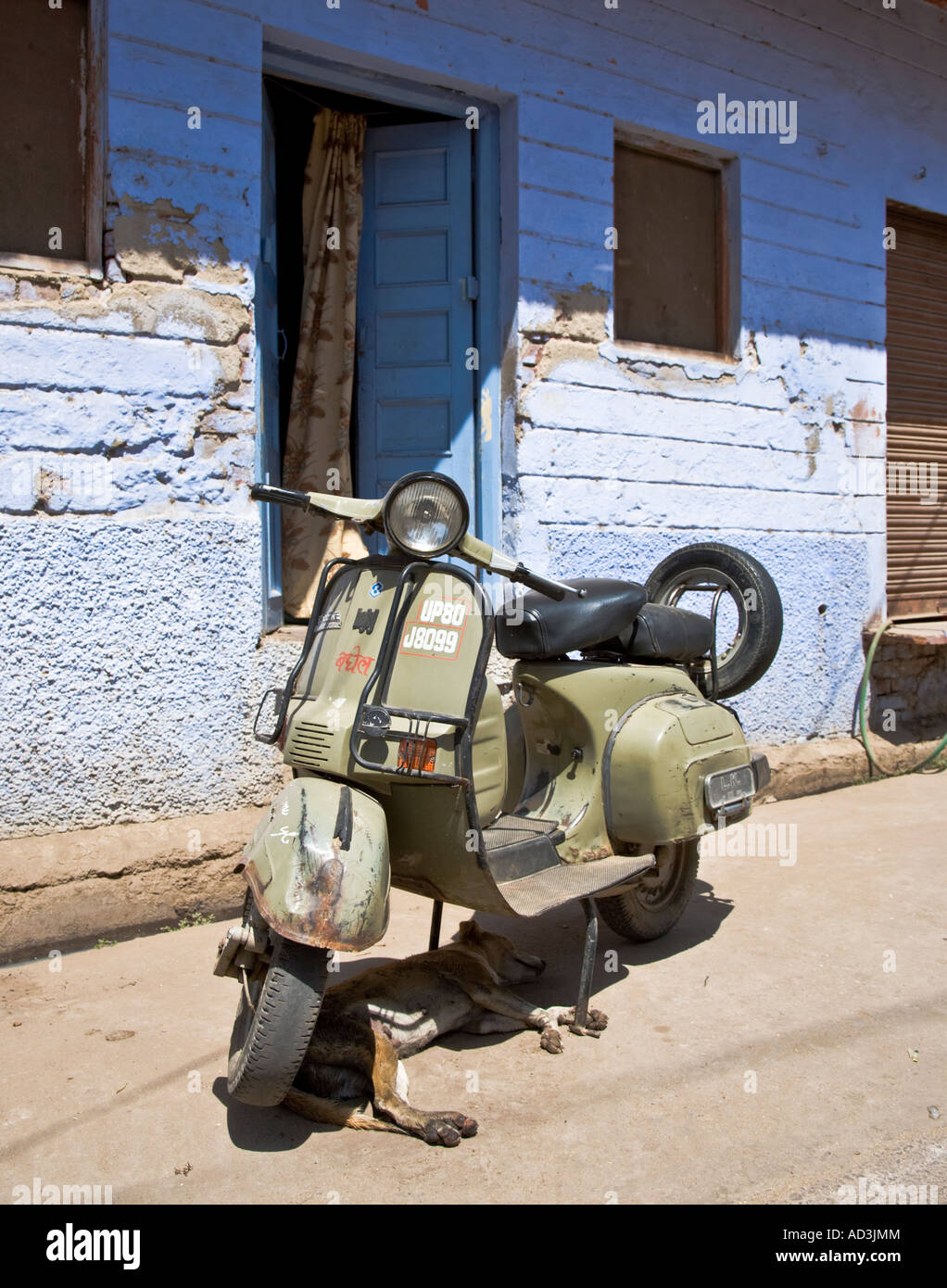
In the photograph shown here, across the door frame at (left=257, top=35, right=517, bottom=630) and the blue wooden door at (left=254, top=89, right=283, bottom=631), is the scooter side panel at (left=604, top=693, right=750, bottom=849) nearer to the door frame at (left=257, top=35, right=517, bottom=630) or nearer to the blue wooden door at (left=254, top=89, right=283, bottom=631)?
the blue wooden door at (left=254, top=89, right=283, bottom=631)

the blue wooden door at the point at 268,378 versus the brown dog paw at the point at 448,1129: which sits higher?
the blue wooden door at the point at 268,378

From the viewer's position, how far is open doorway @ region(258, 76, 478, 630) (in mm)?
5445

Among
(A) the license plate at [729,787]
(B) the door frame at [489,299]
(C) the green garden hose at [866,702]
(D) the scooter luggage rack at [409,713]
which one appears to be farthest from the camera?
(C) the green garden hose at [866,702]

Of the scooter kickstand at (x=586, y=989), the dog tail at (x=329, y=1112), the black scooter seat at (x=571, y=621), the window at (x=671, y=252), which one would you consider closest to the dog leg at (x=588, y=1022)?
the scooter kickstand at (x=586, y=989)

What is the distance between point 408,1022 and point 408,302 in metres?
3.91

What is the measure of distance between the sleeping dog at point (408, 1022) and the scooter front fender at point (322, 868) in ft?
1.27

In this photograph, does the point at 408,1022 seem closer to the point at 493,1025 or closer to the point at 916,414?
the point at 493,1025

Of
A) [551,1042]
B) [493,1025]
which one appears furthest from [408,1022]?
[551,1042]

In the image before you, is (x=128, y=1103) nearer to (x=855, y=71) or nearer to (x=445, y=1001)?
(x=445, y=1001)

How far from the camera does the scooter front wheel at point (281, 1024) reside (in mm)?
2357

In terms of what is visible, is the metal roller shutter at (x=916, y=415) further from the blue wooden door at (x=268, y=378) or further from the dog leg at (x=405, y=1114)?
the dog leg at (x=405, y=1114)

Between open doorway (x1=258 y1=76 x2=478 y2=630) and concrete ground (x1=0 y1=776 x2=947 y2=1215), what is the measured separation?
238 cm

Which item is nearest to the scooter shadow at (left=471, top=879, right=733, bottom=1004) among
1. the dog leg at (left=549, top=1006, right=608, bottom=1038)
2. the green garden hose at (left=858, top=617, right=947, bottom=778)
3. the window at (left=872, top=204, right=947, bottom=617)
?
the dog leg at (left=549, top=1006, right=608, bottom=1038)
